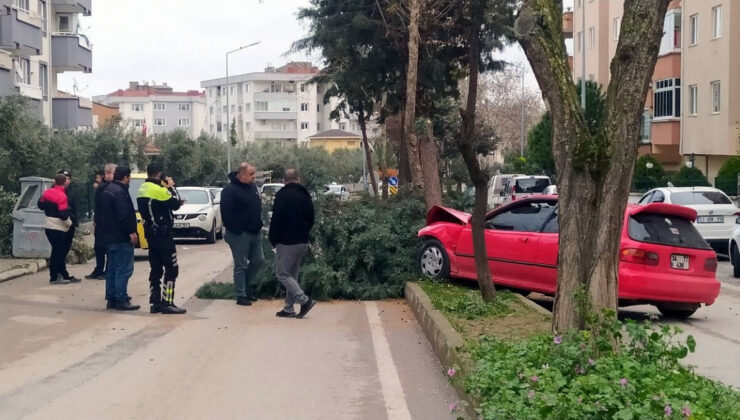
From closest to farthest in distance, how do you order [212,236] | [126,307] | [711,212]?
[126,307] → [711,212] → [212,236]

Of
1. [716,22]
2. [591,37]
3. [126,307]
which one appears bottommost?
[126,307]

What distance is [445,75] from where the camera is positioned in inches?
807

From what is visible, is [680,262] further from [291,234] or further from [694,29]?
[694,29]

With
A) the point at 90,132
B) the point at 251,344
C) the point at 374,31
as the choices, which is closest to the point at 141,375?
the point at 251,344

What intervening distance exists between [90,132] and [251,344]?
28.2 metres

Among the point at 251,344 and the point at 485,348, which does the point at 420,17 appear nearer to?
the point at 251,344

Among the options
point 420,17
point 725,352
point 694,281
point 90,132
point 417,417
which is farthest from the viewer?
point 90,132

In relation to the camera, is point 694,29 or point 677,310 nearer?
point 677,310

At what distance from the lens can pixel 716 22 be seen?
38.3 m

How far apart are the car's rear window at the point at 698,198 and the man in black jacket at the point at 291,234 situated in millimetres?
13159

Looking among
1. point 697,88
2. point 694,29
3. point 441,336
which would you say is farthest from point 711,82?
point 441,336

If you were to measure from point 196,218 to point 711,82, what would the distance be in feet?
74.3

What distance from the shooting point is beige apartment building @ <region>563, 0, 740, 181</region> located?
37.0 metres

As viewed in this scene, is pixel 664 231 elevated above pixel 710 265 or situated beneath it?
elevated above
